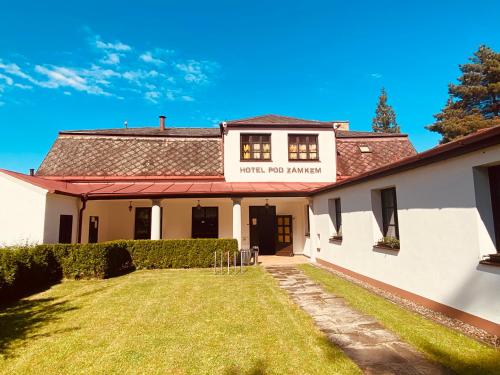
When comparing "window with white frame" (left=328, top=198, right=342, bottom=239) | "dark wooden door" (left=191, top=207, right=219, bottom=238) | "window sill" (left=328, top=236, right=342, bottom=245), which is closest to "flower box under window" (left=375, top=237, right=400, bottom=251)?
"window sill" (left=328, top=236, right=342, bottom=245)

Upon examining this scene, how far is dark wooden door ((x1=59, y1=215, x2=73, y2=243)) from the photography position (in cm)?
1156

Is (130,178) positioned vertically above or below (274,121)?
below

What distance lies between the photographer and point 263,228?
16.2 meters

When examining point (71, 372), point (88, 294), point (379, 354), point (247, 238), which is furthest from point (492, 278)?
point (247, 238)

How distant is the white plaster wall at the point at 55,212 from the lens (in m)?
10.6

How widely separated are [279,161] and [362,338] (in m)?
11.6

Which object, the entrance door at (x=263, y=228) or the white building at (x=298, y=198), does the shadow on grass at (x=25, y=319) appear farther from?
the entrance door at (x=263, y=228)

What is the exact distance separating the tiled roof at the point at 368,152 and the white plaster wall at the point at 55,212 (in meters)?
13.2

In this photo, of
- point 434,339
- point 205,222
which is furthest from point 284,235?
point 434,339

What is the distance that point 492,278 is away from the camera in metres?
4.37

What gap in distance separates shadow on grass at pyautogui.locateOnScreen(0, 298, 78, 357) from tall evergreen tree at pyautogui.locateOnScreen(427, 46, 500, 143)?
33.3 m

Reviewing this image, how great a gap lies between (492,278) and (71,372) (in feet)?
20.0

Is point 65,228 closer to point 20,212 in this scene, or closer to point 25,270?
point 20,212

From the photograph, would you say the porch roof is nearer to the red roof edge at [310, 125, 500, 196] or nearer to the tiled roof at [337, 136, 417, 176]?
the tiled roof at [337, 136, 417, 176]
